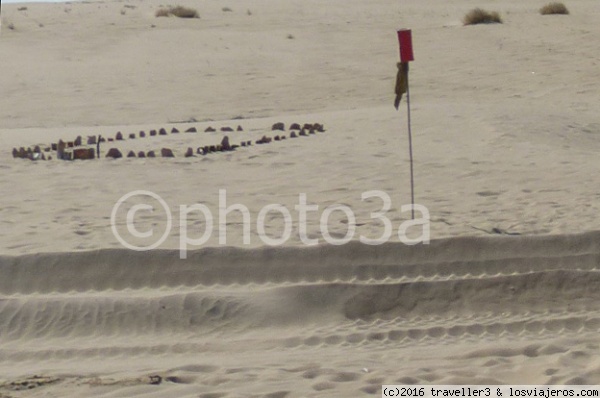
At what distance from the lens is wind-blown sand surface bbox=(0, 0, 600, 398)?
5727 millimetres

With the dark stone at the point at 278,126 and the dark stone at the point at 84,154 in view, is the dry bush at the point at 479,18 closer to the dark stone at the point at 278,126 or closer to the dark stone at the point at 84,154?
the dark stone at the point at 278,126

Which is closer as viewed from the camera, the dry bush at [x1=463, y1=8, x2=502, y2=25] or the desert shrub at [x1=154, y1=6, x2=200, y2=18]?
the dry bush at [x1=463, y1=8, x2=502, y2=25]

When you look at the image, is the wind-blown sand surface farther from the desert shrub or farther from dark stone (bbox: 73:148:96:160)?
the desert shrub

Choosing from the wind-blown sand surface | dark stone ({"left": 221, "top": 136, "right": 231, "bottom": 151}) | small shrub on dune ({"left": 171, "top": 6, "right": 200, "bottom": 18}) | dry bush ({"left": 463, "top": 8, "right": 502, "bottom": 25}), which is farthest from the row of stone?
small shrub on dune ({"left": 171, "top": 6, "right": 200, "bottom": 18})

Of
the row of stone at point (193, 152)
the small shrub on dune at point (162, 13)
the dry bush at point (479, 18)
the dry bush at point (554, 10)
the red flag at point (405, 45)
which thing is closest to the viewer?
the red flag at point (405, 45)

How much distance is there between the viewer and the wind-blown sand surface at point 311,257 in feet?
18.8

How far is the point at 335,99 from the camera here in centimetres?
1889

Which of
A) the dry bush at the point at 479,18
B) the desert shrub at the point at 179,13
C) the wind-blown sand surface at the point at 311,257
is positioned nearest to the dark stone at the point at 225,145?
the wind-blown sand surface at the point at 311,257

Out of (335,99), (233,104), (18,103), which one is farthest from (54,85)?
(335,99)

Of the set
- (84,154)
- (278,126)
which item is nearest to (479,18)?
(278,126)

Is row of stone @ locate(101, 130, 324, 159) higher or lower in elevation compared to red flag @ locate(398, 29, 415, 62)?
lower

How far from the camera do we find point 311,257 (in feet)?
25.3

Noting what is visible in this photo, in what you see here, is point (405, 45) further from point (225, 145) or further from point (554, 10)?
point (554, 10)

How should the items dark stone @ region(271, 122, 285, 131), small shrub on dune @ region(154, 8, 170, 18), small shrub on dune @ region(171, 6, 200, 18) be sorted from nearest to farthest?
dark stone @ region(271, 122, 285, 131) → small shrub on dune @ region(171, 6, 200, 18) → small shrub on dune @ region(154, 8, 170, 18)
